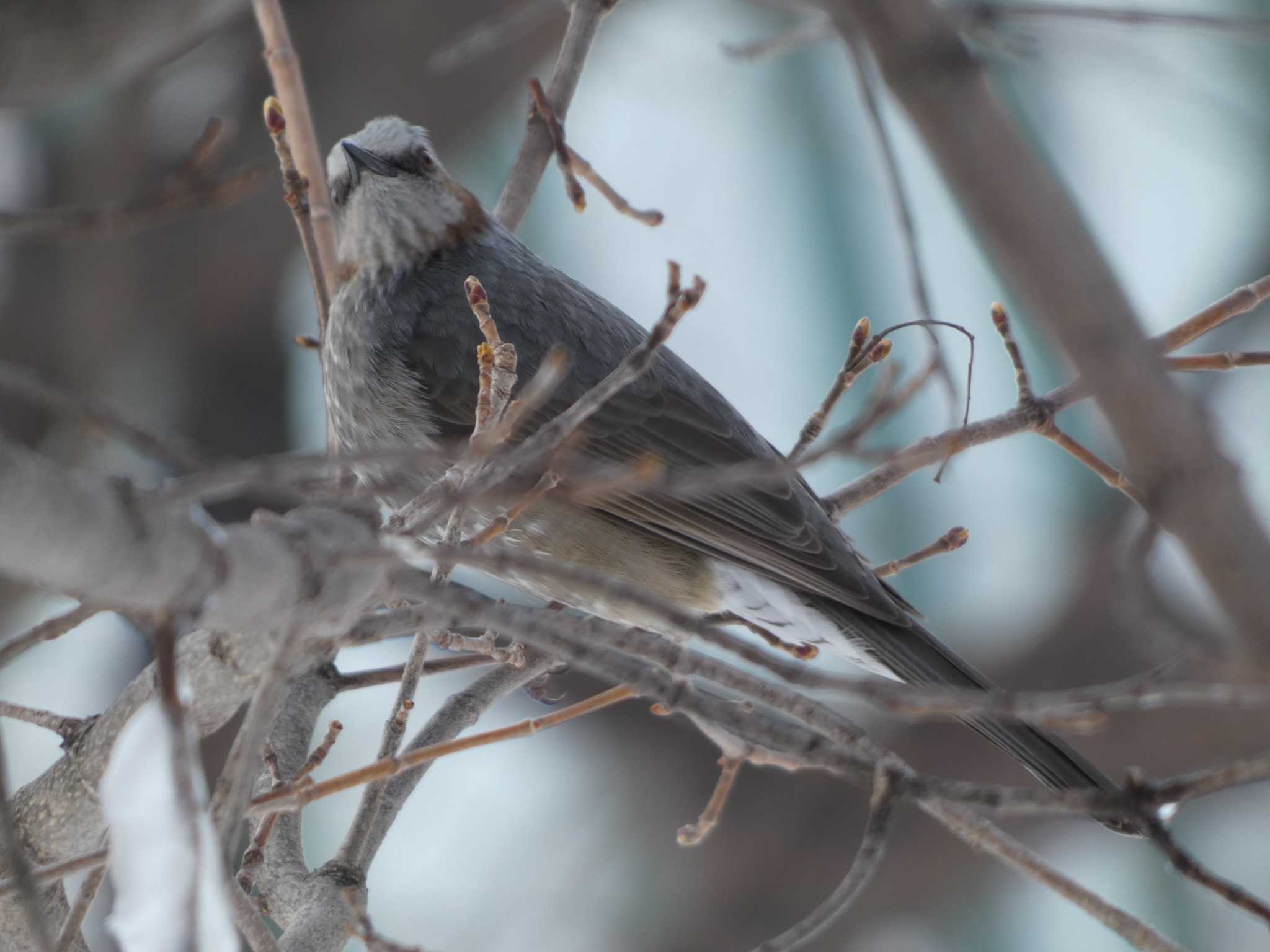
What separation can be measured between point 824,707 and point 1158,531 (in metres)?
0.62

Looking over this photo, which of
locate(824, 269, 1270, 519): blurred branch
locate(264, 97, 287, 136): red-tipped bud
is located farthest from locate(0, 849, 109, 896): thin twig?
locate(264, 97, 287, 136): red-tipped bud

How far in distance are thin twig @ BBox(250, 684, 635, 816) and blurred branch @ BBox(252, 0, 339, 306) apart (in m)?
1.38

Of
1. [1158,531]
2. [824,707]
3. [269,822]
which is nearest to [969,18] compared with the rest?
[1158,531]

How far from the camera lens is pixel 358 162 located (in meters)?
3.73

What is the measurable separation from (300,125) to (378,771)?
1743 mm

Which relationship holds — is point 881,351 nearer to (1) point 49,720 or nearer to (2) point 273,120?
(2) point 273,120

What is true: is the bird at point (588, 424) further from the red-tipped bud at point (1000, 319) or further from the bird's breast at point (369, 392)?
the red-tipped bud at point (1000, 319)

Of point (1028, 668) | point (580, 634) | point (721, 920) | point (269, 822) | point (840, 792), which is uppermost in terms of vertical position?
point (1028, 668)

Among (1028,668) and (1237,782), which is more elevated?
(1028,668)

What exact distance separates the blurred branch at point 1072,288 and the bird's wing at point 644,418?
1788 millimetres

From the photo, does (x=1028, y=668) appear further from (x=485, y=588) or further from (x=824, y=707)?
(x=824, y=707)

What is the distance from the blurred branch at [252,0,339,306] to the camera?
2977 millimetres

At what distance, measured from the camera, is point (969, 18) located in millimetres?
1604

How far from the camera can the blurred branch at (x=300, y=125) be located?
298 cm
